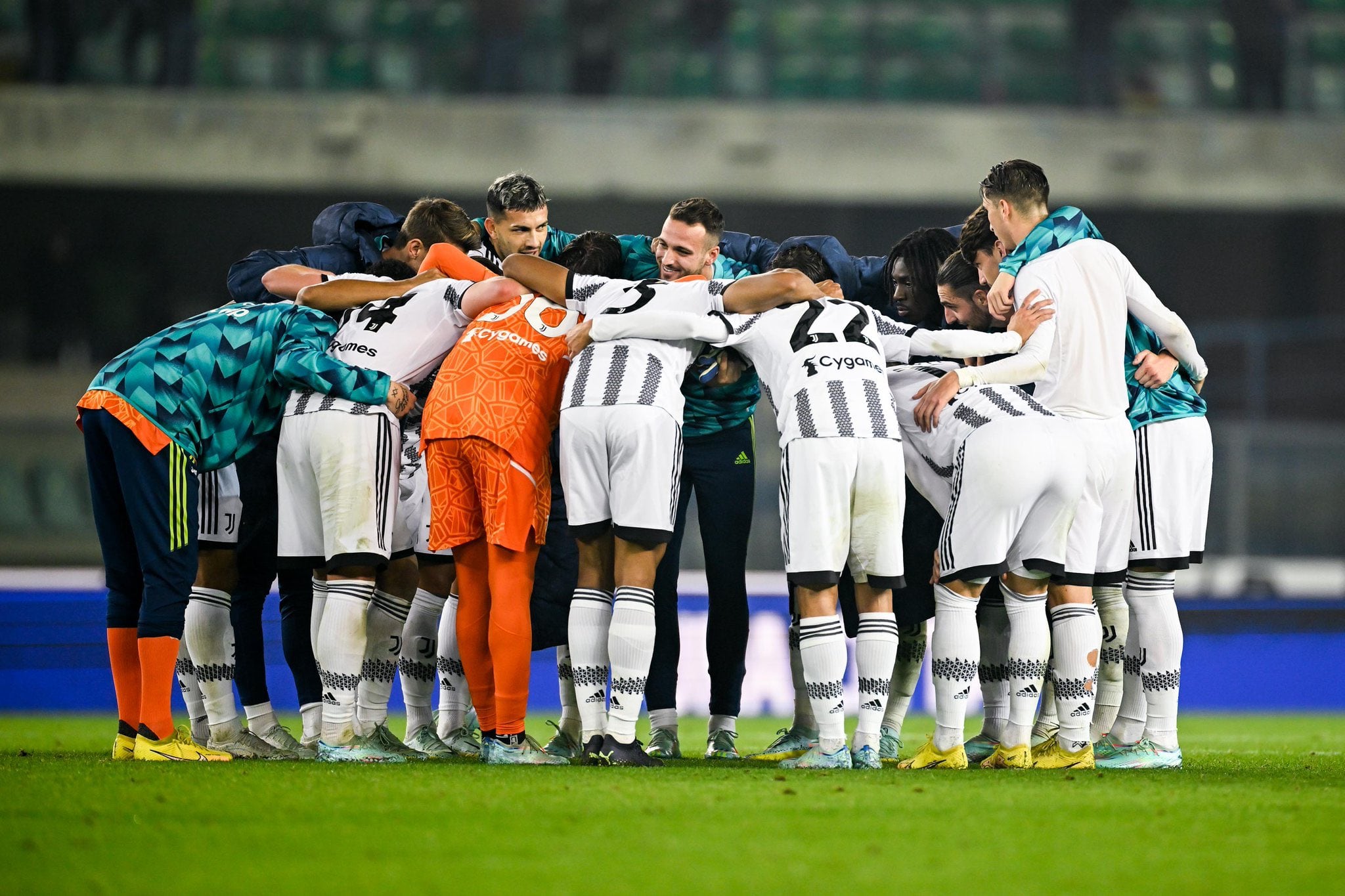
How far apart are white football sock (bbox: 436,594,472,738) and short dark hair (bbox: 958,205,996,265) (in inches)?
101

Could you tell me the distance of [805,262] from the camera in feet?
19.7

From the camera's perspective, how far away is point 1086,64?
18.5 meters

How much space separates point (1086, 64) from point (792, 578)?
1512 centimetres

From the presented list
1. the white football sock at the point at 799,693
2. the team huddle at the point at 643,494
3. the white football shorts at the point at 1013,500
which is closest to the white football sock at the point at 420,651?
Answer: the team huddle at the point at 643,494

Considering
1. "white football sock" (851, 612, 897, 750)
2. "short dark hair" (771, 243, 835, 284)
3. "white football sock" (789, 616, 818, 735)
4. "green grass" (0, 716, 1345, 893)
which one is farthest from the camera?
"white football sock" (789, 616, 818, 735)

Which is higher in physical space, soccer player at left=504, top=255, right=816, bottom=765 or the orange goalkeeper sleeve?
the orange goalkeeper sleeve

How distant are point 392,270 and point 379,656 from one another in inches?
64.7

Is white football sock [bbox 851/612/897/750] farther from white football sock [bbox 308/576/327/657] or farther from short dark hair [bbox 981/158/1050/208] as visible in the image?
white football sock [bbox 308/576/327/657]

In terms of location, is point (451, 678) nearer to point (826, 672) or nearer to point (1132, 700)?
point (826, 672)

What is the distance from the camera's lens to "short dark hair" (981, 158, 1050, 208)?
225 inches

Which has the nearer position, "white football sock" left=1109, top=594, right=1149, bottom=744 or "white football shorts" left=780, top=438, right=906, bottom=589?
"white football shorts" left=780, top=438, right=906, bottom=589

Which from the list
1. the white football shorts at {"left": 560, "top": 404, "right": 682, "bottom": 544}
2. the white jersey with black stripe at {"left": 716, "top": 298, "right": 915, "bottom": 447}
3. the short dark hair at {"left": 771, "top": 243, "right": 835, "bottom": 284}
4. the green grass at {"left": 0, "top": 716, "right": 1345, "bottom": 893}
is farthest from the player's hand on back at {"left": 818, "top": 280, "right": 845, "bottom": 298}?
the green grass at {"left": 0, "top": 716, "right": 1345, "bottom": 893}

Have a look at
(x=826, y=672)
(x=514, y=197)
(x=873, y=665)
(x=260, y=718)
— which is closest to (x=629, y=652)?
(x=826, y=672)

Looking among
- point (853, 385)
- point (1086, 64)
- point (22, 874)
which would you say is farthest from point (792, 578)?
point (1086, 64)
